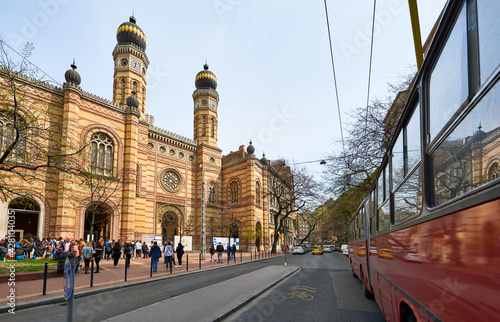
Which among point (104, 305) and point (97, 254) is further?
point (97, 254)

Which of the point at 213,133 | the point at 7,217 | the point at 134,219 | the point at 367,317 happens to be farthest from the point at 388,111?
the point at 213,133

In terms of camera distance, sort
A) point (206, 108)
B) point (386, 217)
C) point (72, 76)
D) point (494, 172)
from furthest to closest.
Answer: point (206, 108), point (72, 76), point (386, 217), point (494, 172)

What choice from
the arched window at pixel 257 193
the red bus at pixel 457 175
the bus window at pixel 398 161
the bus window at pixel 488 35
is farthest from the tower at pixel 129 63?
the bus window at pixel 488 35

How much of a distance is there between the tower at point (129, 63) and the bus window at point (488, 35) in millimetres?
36511

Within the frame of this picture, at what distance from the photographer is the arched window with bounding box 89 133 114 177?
27.1 meters

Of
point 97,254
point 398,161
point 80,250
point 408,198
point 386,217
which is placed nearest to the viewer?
point 408,198

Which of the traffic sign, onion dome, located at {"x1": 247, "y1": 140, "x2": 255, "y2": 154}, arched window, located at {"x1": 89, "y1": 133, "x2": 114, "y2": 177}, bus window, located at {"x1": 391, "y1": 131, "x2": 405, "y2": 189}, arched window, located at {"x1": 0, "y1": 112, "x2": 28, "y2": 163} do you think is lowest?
the traffic sign

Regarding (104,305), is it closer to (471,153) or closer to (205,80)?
(471,153)

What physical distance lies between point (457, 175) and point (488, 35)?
840 millimetres

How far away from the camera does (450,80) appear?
214cm

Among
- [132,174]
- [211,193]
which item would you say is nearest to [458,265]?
[132,174]

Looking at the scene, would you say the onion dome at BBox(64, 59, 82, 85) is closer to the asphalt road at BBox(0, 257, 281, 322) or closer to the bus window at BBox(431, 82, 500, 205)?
the asphalt road at BBox(0, 257, 281, 322)

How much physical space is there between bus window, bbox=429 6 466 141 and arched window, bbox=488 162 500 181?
57 cm

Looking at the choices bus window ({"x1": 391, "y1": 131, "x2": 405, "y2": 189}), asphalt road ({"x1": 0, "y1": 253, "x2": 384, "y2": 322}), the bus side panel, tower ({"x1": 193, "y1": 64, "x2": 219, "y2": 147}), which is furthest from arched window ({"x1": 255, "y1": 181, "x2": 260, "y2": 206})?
the bus side panel
